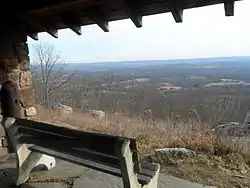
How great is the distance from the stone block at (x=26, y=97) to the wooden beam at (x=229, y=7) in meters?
2.75

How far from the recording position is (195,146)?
14.2 feet

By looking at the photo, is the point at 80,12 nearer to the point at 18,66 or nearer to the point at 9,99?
the point at 18,66

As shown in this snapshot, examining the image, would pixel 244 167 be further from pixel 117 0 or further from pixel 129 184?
pixel 117 0

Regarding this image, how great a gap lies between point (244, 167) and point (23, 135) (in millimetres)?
2533

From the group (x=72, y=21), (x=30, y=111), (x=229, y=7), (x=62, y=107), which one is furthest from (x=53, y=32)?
(x=62, y=107)

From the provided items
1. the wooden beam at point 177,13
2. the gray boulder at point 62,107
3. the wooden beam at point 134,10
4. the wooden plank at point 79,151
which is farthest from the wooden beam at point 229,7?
the gray boulder at point 62,107

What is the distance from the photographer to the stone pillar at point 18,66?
3895mm

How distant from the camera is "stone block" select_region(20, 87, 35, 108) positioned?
4.07 meters

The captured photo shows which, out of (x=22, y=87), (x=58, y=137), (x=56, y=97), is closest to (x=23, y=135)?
(x=58, y=137)

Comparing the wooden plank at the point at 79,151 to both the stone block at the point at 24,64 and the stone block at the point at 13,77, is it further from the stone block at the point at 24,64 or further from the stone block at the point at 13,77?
the stone block at the point at 24,64

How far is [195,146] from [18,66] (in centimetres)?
267

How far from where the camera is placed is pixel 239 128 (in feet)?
16.8

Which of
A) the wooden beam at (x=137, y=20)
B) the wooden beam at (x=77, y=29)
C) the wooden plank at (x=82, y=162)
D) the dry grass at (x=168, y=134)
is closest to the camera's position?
the wooden plank at (x=82, y=162)

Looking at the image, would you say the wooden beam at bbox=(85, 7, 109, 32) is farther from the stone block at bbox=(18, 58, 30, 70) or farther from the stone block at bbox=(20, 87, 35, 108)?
the stone block at bbox=(20, 87, 35, 108)
